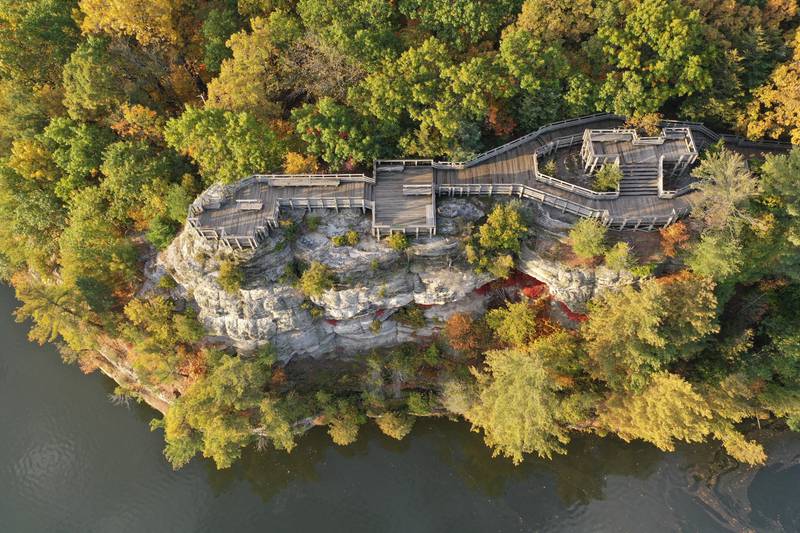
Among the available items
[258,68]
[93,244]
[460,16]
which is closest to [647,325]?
[460,16]

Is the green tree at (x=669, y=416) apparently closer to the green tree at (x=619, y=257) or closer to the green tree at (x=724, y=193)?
the green tree at (x=619, y=257)

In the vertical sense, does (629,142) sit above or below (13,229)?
above

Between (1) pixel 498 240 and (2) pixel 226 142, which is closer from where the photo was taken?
(1) pixel 498 240

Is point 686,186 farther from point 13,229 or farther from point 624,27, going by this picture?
point 13,229

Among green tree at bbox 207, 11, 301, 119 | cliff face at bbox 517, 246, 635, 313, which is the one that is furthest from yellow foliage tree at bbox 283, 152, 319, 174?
cliff face at bbox 517, 246, 635, 313

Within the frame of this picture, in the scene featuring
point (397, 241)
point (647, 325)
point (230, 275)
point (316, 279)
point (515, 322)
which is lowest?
point (515, 322)

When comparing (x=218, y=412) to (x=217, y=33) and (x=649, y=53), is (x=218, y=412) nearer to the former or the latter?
(x=217, y=33)

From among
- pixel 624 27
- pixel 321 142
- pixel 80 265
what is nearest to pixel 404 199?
pixel 321 142

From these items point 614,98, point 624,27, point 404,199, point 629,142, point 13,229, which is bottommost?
point 13,229
